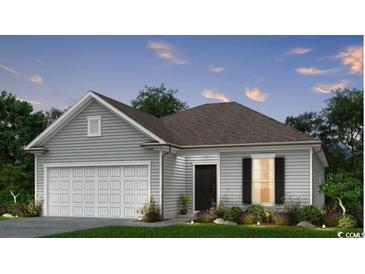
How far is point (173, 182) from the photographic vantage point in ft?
66.4

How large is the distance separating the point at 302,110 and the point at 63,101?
1906cm

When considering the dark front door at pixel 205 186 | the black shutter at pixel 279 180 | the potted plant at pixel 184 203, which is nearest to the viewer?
the black shutter at pixel 279 180

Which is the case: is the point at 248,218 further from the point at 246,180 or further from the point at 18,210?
the point at 18,210

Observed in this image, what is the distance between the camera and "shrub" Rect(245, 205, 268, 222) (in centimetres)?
1800

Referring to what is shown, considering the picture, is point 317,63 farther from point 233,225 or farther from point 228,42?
point 233,225

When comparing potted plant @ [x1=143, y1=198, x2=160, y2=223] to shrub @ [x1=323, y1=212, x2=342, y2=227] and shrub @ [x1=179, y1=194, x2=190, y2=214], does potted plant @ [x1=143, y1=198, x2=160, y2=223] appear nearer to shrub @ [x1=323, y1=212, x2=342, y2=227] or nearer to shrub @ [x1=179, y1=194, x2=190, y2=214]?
shrub @ [x1=179, y1=194, x2=190, y2=214]

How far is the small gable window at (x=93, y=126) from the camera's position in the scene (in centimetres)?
2030

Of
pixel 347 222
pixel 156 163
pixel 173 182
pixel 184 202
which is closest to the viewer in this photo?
pixel 347 222

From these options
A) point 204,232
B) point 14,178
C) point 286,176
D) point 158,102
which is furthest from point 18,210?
point 158,102

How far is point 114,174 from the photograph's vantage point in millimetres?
20125

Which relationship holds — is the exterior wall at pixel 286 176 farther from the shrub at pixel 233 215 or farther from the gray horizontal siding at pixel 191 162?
the shrub at pixel 233 215

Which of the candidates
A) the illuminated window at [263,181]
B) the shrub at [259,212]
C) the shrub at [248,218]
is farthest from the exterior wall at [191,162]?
the shrub at [248,218]

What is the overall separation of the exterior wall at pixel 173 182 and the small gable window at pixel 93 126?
322cm

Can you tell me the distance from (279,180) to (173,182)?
4.42 metres
